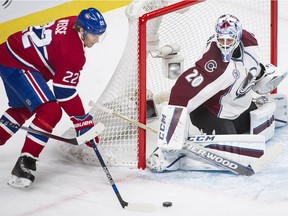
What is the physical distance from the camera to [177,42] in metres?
3.90

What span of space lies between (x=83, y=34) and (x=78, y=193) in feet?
2.10

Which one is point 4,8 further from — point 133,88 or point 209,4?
point 133,88

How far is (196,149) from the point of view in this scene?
3.25 m

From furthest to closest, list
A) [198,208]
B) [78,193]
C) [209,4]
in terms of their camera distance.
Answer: [209,4] → [78,193] → [198,208]

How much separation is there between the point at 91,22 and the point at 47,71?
1.03 feet

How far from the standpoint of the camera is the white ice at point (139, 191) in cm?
294

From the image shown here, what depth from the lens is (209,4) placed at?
13.5 ft

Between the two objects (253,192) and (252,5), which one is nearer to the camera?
(253,192)

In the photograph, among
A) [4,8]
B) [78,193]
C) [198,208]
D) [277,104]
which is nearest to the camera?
[198,208]

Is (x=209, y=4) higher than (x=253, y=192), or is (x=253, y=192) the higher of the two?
(x=209, y=4)

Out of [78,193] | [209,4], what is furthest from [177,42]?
[78,193]

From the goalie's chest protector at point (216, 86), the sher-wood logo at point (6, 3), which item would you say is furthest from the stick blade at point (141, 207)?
the sher-wood logo at point (6, 3)

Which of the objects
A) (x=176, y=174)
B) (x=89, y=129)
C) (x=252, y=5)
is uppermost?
(x=252, y=5)

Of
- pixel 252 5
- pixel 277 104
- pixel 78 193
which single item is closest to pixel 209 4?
pixel 252 5
